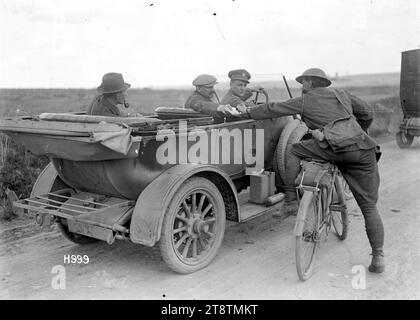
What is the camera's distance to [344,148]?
4199 mm

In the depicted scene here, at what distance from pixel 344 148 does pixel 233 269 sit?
58.7 inches

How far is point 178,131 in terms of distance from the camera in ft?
14.4

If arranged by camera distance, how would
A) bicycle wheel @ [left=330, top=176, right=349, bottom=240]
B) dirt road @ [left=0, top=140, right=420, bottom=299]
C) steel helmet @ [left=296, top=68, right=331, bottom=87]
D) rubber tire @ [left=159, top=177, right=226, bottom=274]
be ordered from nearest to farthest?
dirt road @ [left=0, top=140, right=420, bottom=299] < rubber tire @ [left=159, top=177, right=226, bottom=274] < steel helmet @ [left=296, top=68, right=331, bottom=87] < bicycle wheel @ [left=330, top=176, right=349, bottom=240]

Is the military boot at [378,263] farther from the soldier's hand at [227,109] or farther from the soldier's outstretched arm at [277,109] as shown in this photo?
the soldier's hand at [227,109]

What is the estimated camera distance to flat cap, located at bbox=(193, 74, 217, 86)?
5.92m

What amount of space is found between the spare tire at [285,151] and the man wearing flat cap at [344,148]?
1.02 metres

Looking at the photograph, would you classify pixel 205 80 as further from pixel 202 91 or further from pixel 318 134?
pixel 318 134

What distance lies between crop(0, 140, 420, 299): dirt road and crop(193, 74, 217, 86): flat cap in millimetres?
1760

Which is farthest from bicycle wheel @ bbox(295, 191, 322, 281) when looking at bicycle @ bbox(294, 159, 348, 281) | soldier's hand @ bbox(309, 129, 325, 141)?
soldier's hand @ bbox(309, 129, 325, 141)

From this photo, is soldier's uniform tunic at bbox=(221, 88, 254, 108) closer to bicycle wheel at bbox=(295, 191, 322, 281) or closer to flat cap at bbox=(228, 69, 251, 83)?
flat cap at bbox=(228, 69, 251, 83)

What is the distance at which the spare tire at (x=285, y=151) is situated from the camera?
18.4 ft
